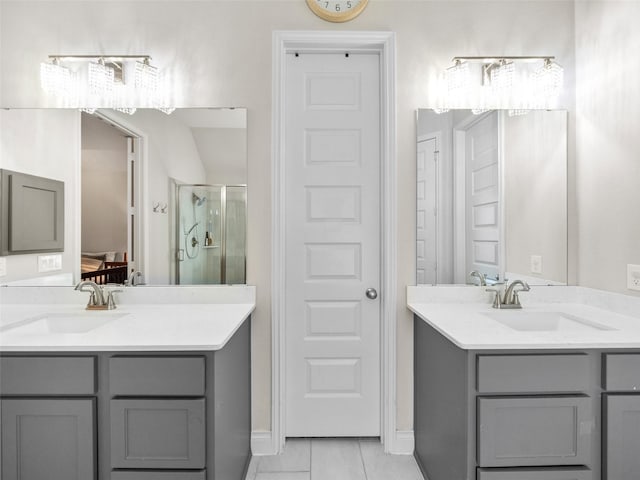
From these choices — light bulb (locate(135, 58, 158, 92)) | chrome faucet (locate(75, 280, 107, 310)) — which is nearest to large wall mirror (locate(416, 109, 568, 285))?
light bulb (locate(135, 58, 158, 92))

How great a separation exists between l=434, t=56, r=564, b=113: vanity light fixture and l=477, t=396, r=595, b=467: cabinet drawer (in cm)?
147

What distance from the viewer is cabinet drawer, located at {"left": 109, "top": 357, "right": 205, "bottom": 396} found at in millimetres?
1322

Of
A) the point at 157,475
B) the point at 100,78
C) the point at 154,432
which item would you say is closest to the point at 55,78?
the point at 100,78

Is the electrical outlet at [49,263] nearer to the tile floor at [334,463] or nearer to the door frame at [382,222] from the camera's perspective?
the door frame at [382,222]

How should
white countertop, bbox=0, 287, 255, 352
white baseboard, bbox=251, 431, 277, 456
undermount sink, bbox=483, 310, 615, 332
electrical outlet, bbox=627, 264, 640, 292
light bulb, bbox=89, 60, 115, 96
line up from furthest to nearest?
white baseboard, bbox=251, 431, 277, 456 < light bulb, bbox=89, 60, 115, 96 < undermount sink, bbox=483, 310, 615, 332 < electrical outlet, bbox=627, 264, 640, 292 < white countertop, bbox=0, 287, 255, 352

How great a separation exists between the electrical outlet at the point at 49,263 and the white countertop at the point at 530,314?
188 cm

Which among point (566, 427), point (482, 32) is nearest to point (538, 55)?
point (482, 32)

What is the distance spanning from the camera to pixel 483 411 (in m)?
1.33

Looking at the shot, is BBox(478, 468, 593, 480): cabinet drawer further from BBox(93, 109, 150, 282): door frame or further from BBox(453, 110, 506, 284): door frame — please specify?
BBox(93, 109, 150, 282): door frame

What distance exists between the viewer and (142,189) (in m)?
2.01

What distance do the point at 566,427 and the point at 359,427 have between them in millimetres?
1124

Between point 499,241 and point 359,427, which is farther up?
point 499,241

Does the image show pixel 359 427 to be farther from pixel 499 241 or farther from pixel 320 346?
pixel 499 241

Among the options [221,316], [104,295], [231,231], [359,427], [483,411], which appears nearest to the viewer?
[483,411]
